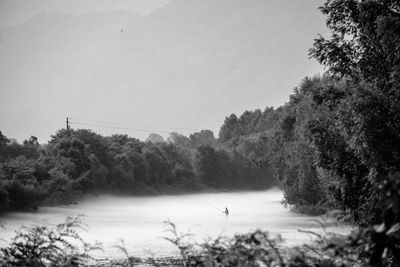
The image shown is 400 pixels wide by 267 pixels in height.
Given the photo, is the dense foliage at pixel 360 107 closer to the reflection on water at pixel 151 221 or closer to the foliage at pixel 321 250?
the reflection on water at pixel 151 221

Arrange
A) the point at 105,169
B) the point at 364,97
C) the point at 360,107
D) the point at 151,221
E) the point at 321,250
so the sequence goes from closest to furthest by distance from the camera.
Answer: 1. the point at 321,250
2. the point at 360,107
3. the point at 364,97
4. the point at 151,221
5. the point at 105,169

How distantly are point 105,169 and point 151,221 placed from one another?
3262cm

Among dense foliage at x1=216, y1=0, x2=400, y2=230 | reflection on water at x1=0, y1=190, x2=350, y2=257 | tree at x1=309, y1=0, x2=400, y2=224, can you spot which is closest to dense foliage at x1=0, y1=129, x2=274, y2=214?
reflection on water at x1=0, y1=190, x2=350, y2=257

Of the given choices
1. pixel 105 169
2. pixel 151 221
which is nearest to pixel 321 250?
pixel 151 221

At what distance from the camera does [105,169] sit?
330 feet

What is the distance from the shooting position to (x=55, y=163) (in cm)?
8656

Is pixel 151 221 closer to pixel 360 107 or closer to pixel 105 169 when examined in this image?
pixel 105 169

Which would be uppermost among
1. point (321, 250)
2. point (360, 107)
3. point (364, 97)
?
point (364, 97)

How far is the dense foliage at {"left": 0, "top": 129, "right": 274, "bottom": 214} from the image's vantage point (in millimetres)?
71938

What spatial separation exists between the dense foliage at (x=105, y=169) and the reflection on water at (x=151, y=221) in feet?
8.18

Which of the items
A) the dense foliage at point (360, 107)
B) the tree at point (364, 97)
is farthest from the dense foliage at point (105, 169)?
the tree at point (364, 97)

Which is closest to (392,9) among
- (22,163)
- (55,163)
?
(22,163)

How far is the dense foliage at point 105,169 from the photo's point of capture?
71938 mm

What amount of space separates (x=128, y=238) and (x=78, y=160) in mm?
46282
